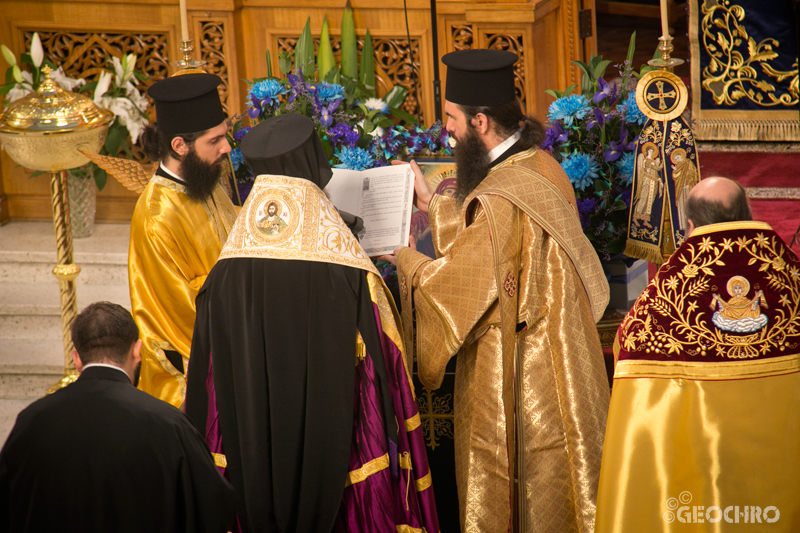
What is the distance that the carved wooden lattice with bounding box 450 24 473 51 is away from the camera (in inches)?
239

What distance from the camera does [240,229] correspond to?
298 centimetres

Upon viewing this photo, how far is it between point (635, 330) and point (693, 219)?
0.38 meters

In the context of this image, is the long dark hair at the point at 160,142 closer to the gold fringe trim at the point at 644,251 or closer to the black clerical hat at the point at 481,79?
the black clerical hat at the point at 481,79

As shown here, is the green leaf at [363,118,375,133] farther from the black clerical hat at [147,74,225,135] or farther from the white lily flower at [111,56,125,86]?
the white lily flower at [111,56,125,86]

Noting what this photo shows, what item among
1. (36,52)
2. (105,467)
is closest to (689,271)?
(105,467)

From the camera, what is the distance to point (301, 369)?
291 cm

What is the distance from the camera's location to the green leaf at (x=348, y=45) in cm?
588

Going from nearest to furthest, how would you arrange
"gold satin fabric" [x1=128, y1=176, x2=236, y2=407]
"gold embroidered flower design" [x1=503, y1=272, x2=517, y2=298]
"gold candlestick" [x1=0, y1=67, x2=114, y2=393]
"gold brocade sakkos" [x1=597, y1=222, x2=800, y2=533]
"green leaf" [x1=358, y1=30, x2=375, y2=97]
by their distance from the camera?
"gold brocade sakkos" [x1=597, y1=222, x2=800, y2=533] < "gold embroidered flower design" [x1=503, y1=272, x2=517, y2=298] < "gold satin fabric" [x1=128, y1=176, x2=236, y2=407] < "gold candlestick" [x1=0, y1=67, x2=114, y2=393] < "green leaf" [x1=358, y1=30, x2=375, y2=97]

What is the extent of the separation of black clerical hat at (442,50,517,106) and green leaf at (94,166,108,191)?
11.8ft

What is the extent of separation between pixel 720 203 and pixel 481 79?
1068 millimetres

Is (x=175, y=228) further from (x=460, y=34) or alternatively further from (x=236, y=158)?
(x=460, y=34)

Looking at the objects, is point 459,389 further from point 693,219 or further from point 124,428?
point 124,428

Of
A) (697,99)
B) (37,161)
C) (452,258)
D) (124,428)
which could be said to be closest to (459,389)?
(452,258)

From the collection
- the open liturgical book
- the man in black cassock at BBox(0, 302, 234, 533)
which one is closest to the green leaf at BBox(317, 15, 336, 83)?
the open liturgical book
